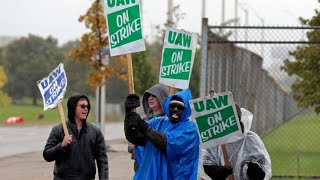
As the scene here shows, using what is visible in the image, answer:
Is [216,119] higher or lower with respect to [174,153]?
higher

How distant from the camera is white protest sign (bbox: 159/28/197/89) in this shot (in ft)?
27.6

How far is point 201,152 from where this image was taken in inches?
261

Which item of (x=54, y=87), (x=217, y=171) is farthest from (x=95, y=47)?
(x=217, y=171)

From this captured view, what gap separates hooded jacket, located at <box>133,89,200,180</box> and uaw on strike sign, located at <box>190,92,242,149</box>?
0.26ft

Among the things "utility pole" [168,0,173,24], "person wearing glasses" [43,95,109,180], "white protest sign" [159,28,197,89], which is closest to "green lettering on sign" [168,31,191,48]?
"white protest sign" [159,28,197,89]

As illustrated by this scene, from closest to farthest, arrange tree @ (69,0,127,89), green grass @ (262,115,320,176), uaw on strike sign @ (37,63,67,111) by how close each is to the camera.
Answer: uaw on strike sign @ (37,63,67,111) < green grass @ (262,115,320,176) < tree @ (69,0,127,89)

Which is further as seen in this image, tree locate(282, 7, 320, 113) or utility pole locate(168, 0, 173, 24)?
utility pole locate(168, 0, 173, 24)

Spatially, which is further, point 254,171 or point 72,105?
point 72,105

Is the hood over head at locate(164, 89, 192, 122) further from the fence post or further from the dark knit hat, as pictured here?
the fence post

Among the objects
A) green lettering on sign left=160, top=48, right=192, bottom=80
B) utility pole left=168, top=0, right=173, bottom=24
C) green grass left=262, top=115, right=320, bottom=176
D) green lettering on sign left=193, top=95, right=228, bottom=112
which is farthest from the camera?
utility pole left=168, top=0, right=173, bottom=24

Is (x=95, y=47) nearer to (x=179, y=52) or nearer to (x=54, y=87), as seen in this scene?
(x=179, y=52)

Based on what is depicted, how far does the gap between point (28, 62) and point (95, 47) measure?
4392 centimetres

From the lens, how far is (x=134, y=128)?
633 centimetres

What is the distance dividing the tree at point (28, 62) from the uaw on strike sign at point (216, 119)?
50927 millimetres
